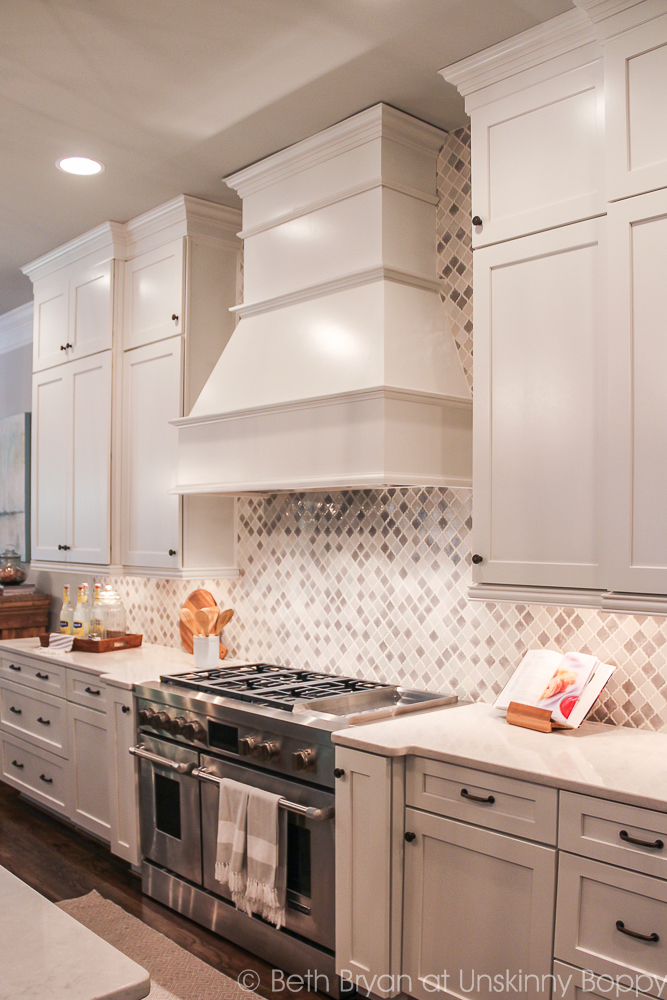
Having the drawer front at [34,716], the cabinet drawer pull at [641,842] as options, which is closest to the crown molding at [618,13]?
the cabinet drawer pull at [641,842]

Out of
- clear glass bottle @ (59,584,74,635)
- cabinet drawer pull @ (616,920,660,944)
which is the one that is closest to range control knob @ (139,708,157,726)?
clear glass bottle @ (59,584,74,635)

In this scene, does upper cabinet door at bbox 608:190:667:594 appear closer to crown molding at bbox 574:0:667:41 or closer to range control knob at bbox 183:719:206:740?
crown molding at bbox 574:0:667:41

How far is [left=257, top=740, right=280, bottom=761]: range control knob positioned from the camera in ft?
8.69

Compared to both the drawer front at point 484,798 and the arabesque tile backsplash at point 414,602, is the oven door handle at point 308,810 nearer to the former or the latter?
the drawer front at point 484,798

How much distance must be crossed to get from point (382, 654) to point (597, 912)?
1403 mm

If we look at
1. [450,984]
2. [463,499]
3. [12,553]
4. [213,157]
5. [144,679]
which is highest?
[213,157]

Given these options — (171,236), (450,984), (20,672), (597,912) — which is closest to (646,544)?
(597,912)

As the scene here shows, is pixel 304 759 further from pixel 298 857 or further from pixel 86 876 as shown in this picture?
pixel 86 876

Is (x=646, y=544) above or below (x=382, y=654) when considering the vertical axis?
above

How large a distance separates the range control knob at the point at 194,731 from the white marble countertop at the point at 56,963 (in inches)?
66.9

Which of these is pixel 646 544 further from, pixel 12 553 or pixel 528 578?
pixel 12 553

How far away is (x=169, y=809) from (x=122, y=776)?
36 centimetres

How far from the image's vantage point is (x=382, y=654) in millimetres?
3180

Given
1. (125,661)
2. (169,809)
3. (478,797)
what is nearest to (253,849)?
(169,809)
